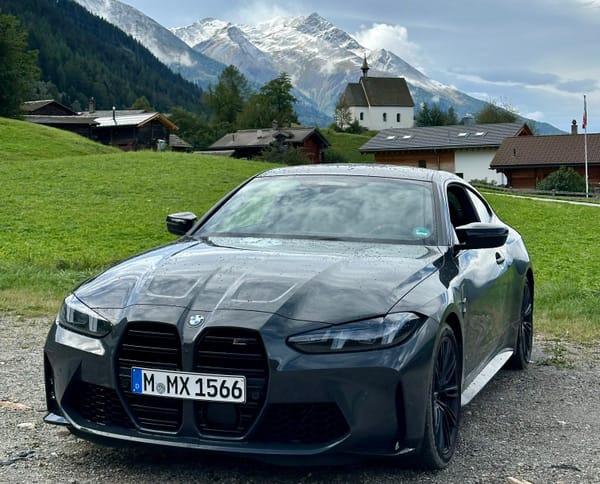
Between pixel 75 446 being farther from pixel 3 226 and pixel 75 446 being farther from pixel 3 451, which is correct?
pixel 3 226

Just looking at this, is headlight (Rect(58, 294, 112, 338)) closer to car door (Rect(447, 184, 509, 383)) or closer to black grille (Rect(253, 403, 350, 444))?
black grille (Rect(253, 403, 350, 444))

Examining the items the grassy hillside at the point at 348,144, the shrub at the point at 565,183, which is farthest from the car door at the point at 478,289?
the grassy hillside at the point at 348,144

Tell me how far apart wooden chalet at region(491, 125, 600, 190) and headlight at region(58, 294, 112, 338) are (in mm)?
73510

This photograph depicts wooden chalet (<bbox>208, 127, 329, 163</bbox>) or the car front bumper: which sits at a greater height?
wooden chalet (<bbox>208, 127, 329, 163</bbox>)

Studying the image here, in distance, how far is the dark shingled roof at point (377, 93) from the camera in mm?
162375

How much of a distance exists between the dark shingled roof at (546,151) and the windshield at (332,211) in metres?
72.4

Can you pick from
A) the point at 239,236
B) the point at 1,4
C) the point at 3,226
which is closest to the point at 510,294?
the point at 239,236

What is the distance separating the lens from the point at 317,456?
3.61 metres

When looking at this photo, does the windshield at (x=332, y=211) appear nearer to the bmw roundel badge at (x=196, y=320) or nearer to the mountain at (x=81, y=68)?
the bmw roundel badge at (x=196, y=320)

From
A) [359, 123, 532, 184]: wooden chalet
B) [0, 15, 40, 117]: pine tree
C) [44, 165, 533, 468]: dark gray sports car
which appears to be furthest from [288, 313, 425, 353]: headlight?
[359, 123, 532, 184]: wooden chalet

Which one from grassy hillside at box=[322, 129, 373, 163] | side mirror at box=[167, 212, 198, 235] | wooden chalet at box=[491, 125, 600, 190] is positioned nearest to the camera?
side mirror at box=[167, 212, 198, 235]

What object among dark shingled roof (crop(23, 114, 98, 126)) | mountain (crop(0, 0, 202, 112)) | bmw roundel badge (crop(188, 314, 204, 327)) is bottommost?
bmw roundel badge (crop(188, 314, 204, 327))

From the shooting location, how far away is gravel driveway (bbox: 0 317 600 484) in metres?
3.96

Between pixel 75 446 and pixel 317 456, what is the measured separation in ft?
4.94
